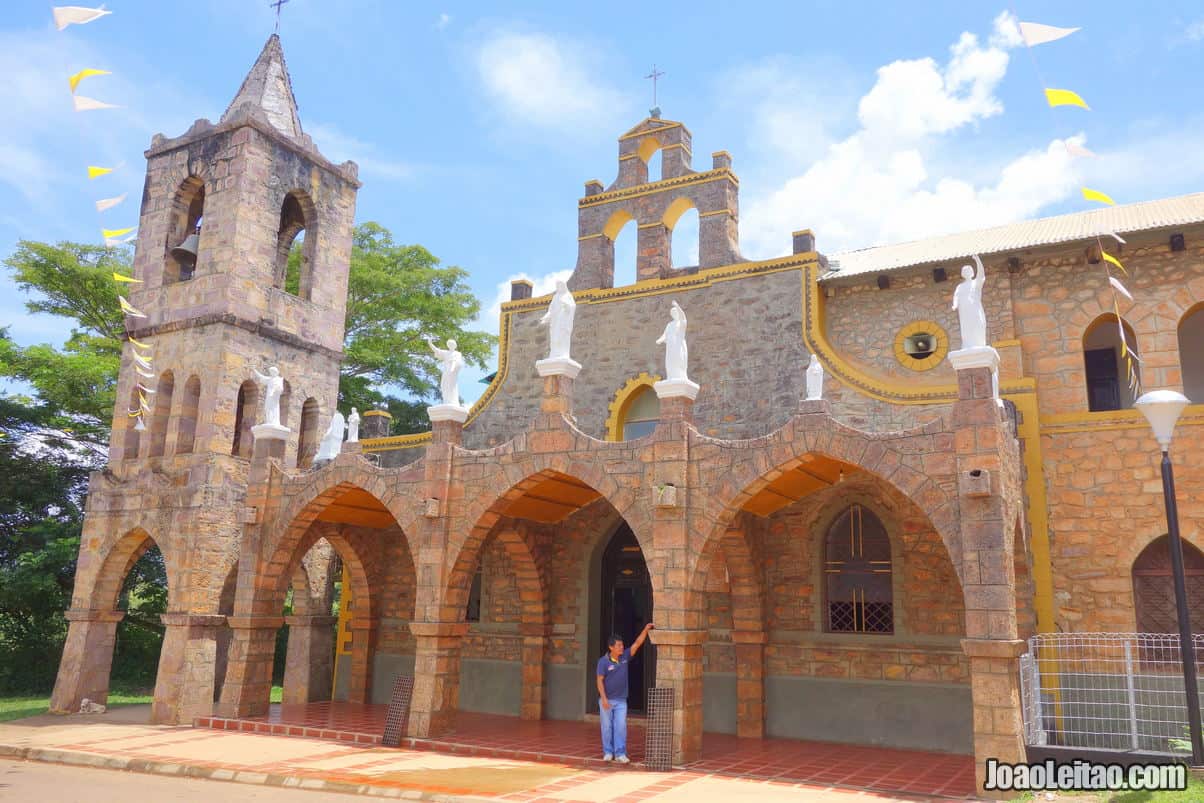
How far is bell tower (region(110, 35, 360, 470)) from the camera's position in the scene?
18.7 m

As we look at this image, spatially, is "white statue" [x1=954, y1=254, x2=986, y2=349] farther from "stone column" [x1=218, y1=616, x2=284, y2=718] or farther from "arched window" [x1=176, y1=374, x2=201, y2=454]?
"arched window" [x1=176, y1=374, x2=201, y2=454]

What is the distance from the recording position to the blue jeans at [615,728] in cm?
1198

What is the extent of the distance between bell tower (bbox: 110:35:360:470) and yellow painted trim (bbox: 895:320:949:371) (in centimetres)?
1215

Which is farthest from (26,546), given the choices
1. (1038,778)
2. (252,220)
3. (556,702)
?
(1038,778)

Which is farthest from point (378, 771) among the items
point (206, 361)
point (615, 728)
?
point (206, 361)

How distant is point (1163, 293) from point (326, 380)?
16166 millimetres

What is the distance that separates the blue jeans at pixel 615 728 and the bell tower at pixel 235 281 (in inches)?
396

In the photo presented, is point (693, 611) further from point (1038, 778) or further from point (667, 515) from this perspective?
point (1038, 778)

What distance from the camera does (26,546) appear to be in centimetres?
2422

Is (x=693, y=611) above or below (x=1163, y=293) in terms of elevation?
below

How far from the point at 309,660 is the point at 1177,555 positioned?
1634 centimetres

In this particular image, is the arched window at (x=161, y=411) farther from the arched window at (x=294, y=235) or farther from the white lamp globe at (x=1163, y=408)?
the white lamp globe at (x=1163, y=408)

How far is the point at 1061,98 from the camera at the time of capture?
32.9 feet

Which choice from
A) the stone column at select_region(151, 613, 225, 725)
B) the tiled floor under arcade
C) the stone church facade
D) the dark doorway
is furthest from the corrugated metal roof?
the stone column at select_region(151, 613, 225, 725)
